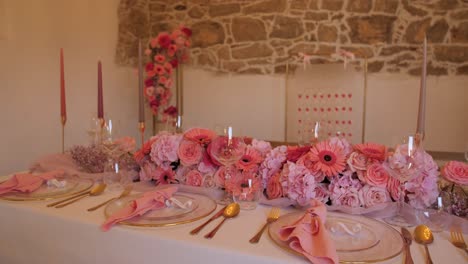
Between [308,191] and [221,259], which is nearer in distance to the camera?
[221,259]

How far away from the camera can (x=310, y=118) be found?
3260 mm

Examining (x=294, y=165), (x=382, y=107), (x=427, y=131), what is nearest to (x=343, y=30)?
(x=382, y=107)

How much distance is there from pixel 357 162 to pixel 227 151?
40 centimetres

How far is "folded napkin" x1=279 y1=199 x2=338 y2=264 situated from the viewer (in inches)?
26.8

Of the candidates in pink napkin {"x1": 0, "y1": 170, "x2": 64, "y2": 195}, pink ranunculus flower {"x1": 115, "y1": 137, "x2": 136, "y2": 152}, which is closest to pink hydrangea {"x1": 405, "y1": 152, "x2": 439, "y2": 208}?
pink ranunculus flower {"x1": 115, "y1": 137, "x2": 136, "y2": 152}

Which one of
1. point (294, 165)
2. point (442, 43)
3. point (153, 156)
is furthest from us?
point (442, 43)

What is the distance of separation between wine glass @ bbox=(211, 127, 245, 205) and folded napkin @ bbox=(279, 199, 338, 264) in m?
0.33

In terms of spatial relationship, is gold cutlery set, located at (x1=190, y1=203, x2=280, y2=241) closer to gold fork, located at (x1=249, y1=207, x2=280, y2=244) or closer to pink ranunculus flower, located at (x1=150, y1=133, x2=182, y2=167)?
gold fork, located at (x1=249, y1=207, x2=280, y2=244)

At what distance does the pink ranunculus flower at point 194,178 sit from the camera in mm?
1175

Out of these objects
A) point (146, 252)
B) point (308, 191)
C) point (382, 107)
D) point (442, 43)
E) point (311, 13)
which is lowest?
point (146, 252)

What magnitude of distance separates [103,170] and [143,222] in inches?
23.0

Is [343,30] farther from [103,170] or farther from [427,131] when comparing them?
[103,170]

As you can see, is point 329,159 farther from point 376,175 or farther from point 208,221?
point 208,221

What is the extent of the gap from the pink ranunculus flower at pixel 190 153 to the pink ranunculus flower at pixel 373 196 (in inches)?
21.3
